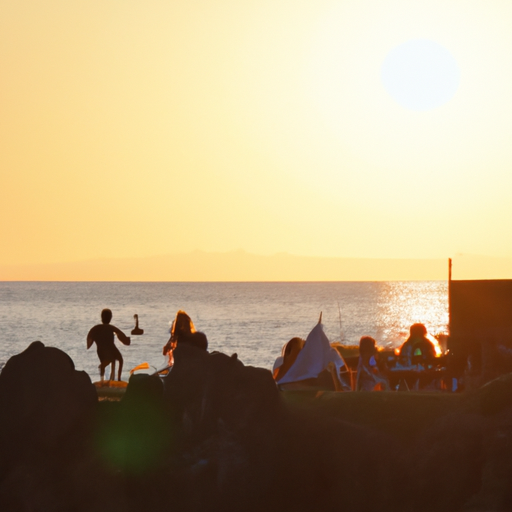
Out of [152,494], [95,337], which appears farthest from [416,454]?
[95,337]

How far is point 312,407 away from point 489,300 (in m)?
5.81

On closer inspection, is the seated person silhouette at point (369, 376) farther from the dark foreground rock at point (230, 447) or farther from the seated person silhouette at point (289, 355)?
the dark foreground rock at point (230, 447)

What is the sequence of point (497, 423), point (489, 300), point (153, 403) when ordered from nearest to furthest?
point (497, 423) < point (153, 403) < point (489, 300)

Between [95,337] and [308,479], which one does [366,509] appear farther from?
[95,337]

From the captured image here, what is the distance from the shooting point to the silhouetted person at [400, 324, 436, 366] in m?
14.7

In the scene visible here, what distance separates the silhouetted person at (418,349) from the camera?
14695mm

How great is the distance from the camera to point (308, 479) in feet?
36.4

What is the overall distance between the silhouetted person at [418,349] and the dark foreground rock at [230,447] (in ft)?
9.18

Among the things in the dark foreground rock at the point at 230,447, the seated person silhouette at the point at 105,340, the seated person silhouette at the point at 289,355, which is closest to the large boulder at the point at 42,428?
the dark foreground rock at the point at 230,447

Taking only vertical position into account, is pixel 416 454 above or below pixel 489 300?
below

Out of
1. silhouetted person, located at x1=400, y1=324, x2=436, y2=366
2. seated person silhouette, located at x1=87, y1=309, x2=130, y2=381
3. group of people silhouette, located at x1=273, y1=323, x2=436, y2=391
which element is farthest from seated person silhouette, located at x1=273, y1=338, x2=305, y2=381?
seated person silhouette, located at x1=87, y1=309, x2=130, y2=381

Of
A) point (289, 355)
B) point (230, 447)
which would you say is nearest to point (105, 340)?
point (289, 355)

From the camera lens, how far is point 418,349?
48.2ft

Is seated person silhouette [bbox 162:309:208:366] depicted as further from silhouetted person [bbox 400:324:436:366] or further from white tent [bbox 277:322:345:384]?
silhouetted person [bbox 400:324:436:366]
